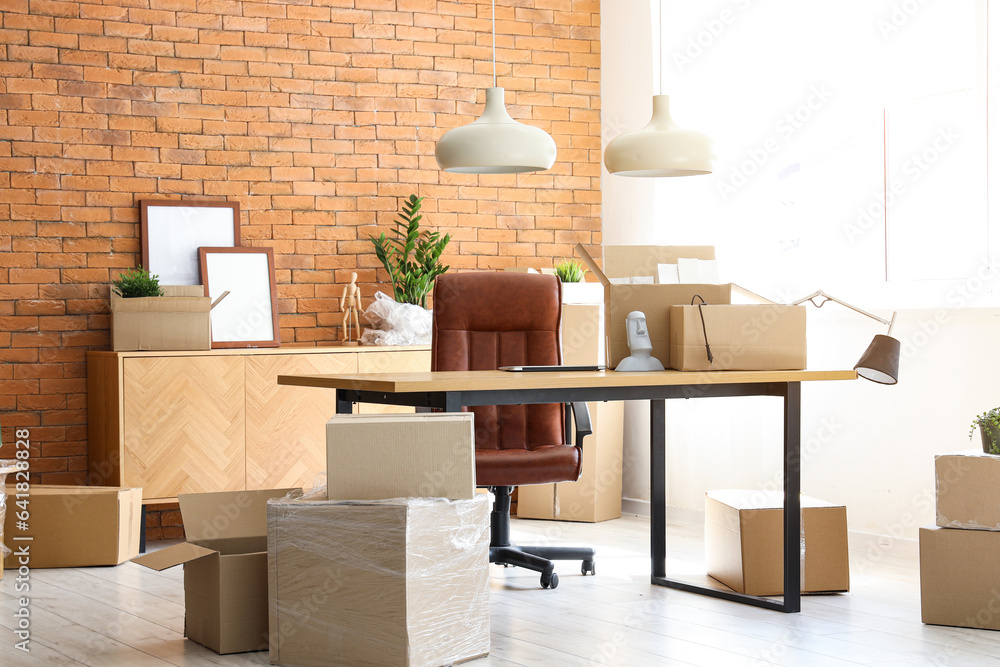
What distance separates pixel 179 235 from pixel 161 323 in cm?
59

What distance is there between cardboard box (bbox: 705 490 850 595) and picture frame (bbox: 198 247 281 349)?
2.53 m

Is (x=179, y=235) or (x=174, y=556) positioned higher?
(x=179, y=235)

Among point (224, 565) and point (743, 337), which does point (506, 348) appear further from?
point (224, 565)

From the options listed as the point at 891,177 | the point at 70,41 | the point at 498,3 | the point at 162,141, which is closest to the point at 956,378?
the point at 891,177

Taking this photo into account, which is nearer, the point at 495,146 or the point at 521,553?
the point at 495,146

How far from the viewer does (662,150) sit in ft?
11.8

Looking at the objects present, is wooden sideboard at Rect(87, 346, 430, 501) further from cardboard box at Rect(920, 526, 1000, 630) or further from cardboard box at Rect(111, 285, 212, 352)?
cardboard box at Rect(920, 526, 1000, 630)

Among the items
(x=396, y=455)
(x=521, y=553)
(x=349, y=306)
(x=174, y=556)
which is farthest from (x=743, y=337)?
(x=349, y=306)

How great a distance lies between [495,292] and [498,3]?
240 centimetres

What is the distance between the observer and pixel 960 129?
460 cm

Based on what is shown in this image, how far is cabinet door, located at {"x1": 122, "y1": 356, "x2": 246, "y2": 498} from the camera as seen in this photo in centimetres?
490

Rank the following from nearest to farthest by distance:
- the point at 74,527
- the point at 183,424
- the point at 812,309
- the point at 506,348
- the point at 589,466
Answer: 1. the point at 506,348
2. the point at 74,527
3. the point at 183,424
4. the point at 812,309
5. the point at 589,466

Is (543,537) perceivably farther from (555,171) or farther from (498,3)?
(498,3)

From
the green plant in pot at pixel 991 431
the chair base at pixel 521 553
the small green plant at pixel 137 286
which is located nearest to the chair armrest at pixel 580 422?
the chair base at pixel 521 553
